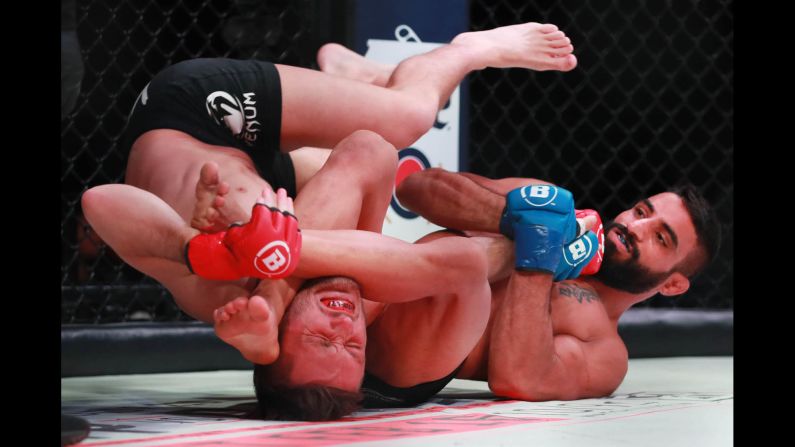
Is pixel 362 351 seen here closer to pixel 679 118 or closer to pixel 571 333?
pixel 571 333

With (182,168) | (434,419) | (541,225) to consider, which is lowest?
(434,419)

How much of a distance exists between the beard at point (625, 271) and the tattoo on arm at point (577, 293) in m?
0.05

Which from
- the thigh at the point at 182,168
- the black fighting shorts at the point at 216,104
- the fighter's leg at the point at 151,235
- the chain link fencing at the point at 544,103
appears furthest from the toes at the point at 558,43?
the fighter's leg at the point at 151,235

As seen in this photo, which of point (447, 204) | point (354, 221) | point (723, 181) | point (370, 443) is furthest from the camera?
point (723, 181)

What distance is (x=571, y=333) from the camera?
2.05m

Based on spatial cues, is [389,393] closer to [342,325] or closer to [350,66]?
[342,325]

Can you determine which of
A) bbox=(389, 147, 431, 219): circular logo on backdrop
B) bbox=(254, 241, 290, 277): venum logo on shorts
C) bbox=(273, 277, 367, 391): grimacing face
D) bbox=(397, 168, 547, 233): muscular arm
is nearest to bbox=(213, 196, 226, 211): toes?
bbox=(254, 241, 290, 277): venum logo on shorts

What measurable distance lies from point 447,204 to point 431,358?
406 millimetres

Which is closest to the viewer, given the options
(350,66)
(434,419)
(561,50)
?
(434,419)

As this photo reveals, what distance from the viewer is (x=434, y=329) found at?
1768 mm

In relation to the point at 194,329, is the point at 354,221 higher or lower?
higher

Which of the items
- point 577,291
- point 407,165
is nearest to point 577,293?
point 577,291

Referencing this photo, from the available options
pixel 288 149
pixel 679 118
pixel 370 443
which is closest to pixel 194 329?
pixel 288 149

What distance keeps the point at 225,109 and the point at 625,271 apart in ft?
2.86
